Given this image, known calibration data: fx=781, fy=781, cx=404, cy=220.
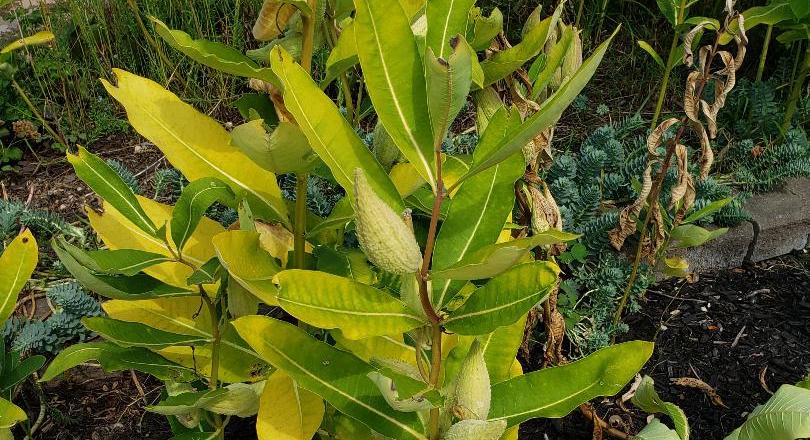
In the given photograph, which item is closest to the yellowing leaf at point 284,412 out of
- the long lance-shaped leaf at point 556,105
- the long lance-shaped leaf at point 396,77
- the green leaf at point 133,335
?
the green leaf at point 133,335

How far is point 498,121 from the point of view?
3.00 feet

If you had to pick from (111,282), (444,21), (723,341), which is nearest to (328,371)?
(111,282)

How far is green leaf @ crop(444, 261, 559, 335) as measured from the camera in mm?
897

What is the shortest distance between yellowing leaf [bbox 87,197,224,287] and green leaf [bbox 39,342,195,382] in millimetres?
139

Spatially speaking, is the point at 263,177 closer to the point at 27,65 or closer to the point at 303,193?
the point at 303,193

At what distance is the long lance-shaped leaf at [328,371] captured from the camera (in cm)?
103

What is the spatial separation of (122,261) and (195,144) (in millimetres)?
226

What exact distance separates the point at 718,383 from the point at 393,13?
1.73 metres

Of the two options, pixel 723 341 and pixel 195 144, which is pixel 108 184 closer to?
pixel 195 144

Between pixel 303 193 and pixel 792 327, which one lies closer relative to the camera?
pixel 303 193

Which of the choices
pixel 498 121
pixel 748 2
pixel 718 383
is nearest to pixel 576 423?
pixel 718 383

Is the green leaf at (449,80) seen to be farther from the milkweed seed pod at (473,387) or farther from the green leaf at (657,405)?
the green leaf at (657,405)

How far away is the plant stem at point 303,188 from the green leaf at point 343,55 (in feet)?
0.12

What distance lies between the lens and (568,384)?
1.09 metres
